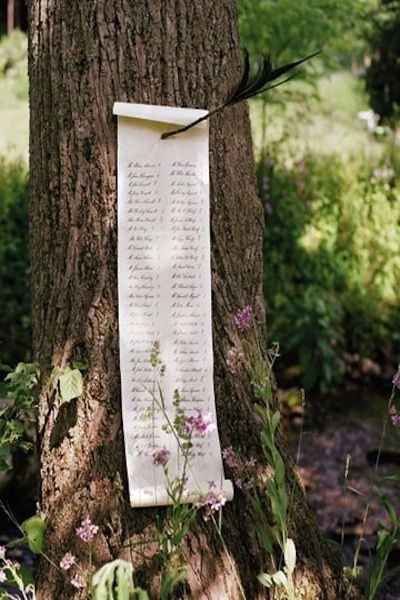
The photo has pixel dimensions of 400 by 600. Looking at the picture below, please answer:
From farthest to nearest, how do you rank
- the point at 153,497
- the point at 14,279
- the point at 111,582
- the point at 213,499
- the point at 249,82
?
the point at 14,279
the point at 249,82
the point at 153,497
the point at 213,499
the point at 111,582

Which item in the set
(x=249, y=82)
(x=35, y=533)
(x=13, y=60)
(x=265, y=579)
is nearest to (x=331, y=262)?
(x=249, y=82)

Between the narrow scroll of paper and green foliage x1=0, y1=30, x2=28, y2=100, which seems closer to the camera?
the narrow scroll of paper

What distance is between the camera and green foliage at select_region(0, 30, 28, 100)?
17312 millimetres

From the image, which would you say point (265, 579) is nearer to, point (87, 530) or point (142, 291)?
point (87, 530)

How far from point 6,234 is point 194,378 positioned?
3.60 m

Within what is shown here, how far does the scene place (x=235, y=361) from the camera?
9.10 feet

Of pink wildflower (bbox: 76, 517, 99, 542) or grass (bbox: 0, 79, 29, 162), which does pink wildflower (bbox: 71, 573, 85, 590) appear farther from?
grass (bbox: 0, 79, 29, 162)

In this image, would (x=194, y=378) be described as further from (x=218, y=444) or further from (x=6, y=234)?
(x=6, y=234)

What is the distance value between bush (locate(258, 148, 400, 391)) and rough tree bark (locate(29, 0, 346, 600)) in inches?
154

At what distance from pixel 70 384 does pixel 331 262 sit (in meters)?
4.67

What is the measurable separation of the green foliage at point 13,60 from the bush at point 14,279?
11.4 meters

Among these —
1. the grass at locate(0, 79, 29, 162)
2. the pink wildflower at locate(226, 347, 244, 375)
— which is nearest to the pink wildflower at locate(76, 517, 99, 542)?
the pink wildflower at locate(226, 347, 244, 375)

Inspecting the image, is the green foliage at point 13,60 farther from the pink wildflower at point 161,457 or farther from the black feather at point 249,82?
the pink wildflower at point 161,457

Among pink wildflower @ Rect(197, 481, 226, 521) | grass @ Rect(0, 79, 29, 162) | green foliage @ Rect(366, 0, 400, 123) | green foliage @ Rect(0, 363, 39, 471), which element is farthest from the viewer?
grass @ Rect(0, 79, 29, 162)
